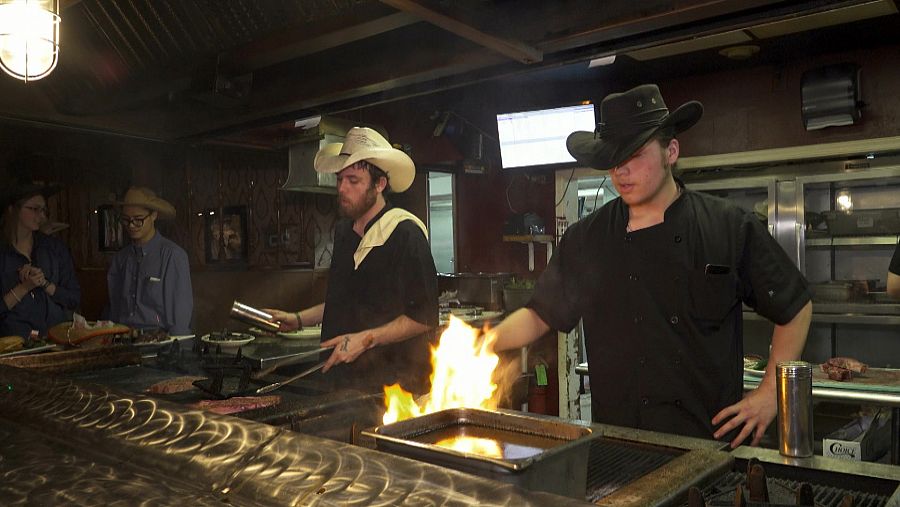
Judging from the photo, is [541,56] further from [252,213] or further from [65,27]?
[252,213]

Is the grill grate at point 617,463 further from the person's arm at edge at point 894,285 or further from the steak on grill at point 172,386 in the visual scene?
the person's arm at edge at point 894,285

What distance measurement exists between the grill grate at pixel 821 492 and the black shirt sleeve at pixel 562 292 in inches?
52.2

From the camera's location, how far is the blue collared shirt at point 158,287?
527 cm

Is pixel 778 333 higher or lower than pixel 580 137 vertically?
lower

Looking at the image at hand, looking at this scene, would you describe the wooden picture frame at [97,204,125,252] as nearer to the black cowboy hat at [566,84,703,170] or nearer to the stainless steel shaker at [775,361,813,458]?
the black cowboy hat at [566,84,703,170]

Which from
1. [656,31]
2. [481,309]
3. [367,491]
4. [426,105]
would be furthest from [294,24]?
[426,105]

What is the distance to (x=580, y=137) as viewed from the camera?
2996mm

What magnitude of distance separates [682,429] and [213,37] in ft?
7.53

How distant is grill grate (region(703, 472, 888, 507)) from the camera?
1.43 m

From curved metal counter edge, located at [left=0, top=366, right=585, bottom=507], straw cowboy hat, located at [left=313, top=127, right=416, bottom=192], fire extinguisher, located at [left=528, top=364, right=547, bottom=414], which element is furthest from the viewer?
fire extinguisher, located at [left=528, top=364, right=547, bottom=414]

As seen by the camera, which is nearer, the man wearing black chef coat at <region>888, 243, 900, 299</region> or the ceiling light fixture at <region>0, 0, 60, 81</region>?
the ceiling light fixture at <region>0, 0, 60, 81</region>

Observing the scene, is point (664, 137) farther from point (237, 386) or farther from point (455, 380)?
point (237, 386)

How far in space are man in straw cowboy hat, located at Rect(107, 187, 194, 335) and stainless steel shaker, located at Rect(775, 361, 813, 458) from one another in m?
4.63

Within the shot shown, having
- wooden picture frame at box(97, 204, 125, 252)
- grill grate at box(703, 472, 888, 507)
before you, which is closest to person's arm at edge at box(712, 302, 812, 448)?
grill grate at box(703, 472, 888, 507)
